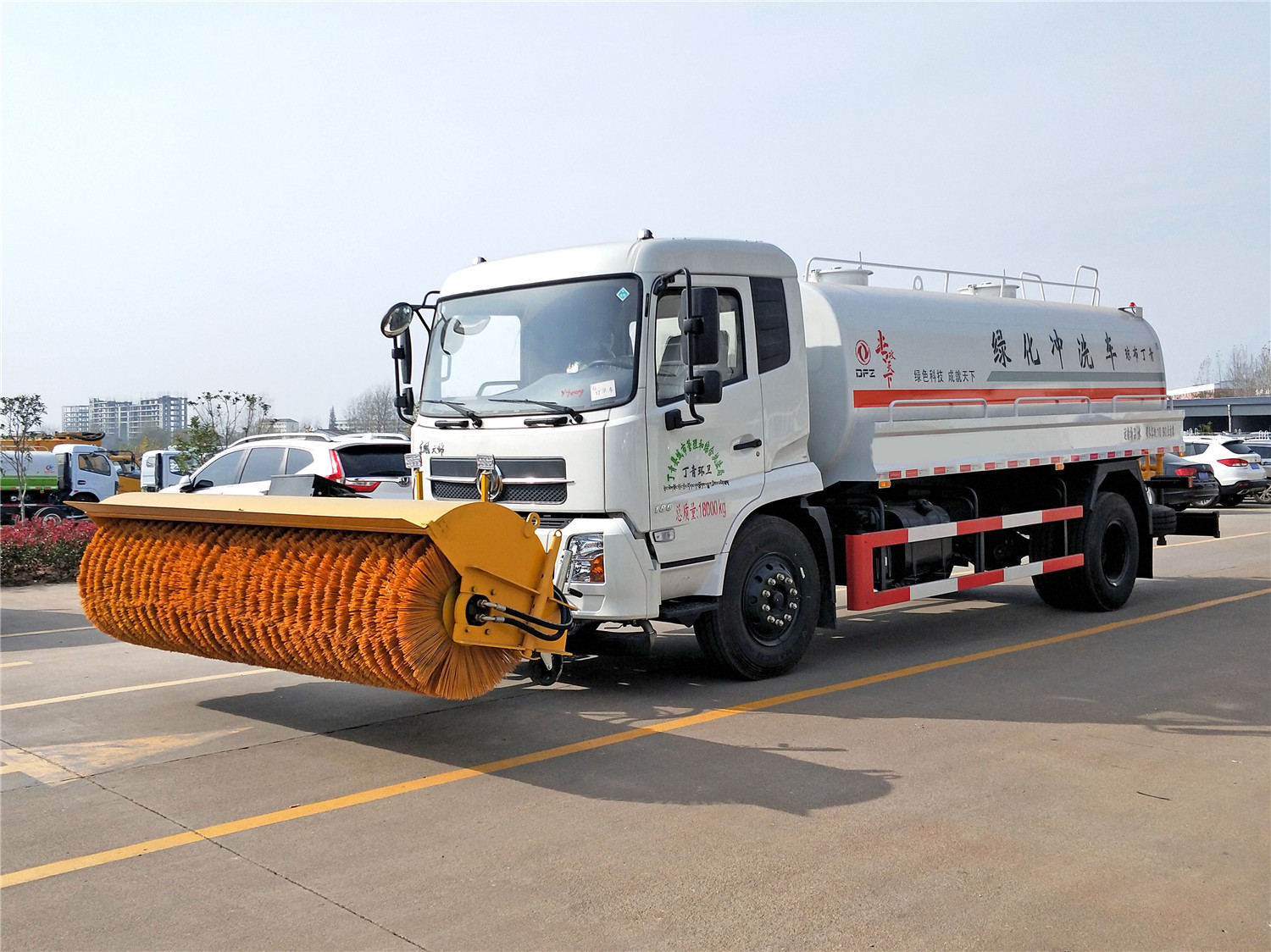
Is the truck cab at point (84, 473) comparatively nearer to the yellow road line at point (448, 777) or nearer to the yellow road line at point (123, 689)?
the yellow road line at point (123, 689)

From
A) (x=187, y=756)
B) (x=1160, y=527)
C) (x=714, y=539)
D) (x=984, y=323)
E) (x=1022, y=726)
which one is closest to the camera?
(x=187, y=756)

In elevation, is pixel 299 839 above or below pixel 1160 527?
below

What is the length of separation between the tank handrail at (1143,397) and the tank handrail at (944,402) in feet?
8.16

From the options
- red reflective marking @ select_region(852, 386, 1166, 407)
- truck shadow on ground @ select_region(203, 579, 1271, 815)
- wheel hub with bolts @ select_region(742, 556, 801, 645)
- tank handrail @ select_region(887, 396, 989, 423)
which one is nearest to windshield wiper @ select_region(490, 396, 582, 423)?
wheel hub with bolts @ select_region(742, 556, 801, 645)

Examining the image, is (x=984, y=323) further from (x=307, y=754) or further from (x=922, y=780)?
(x=307, y=754)

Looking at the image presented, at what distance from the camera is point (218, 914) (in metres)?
4.13

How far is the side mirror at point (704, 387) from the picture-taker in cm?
702

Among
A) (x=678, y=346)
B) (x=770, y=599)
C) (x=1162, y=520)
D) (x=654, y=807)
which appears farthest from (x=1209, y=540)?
(x=654, y=807)

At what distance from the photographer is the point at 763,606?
7867 mm

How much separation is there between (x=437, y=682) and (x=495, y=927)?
1.82 metres

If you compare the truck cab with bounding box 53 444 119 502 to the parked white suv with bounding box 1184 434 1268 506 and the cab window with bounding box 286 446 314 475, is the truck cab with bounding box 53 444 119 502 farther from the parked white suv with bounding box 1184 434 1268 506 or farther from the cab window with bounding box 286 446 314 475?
the parked white suv with bounding box 1184 434 1268 506

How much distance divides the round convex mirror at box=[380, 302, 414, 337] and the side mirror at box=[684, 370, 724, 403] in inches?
93.6

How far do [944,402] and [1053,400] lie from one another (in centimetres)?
189

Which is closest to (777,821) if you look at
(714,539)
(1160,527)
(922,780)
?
(922,780)
